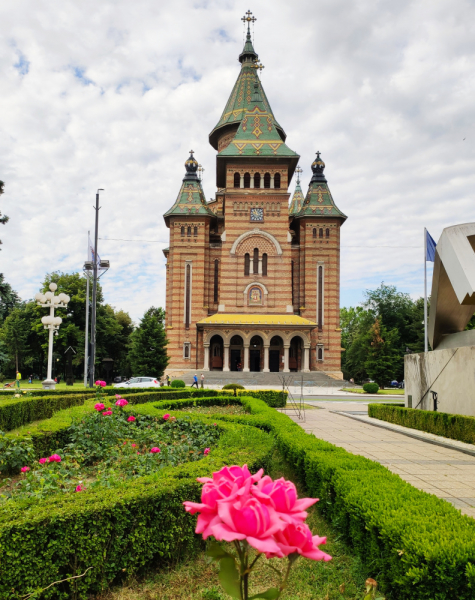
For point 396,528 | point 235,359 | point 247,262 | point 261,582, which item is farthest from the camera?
point 235,359

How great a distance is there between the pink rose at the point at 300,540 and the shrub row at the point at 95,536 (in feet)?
8.59

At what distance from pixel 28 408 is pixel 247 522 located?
1240 centimetres

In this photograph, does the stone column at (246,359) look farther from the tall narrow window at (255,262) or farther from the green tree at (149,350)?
the green tree at (149,350)

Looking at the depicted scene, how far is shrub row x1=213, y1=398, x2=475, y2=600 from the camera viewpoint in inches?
116

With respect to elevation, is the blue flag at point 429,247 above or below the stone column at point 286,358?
above

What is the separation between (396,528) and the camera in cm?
342

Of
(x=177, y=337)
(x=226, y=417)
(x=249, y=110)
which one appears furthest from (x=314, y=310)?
(x=226, y=417)

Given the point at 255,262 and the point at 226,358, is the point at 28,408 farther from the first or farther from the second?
the point at 255,262

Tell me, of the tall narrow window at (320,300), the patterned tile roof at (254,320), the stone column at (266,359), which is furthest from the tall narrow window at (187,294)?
the tall narrow window at (320,300)

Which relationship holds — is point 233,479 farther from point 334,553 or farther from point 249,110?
point 249,110

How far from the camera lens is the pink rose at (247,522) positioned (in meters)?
1.42

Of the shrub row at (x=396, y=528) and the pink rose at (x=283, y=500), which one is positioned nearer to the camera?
the pink rose at (x=283, y=500)

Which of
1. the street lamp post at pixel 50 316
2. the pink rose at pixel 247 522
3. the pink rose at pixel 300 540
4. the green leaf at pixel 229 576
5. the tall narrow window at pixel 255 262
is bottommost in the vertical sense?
the green leaf at pixel 229 576

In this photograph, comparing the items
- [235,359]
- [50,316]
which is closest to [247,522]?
[50,316]
